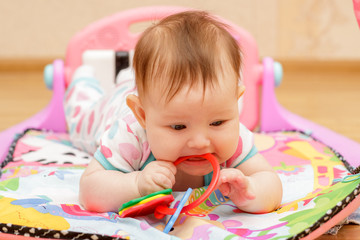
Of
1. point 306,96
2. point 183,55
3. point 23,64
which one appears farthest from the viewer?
point 23,64

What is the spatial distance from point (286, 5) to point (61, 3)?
3.84 ft

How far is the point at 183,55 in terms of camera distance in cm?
64

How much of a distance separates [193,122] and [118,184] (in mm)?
151

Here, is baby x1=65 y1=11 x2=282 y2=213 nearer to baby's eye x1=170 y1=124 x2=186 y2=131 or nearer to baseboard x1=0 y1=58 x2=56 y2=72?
baby's eye x1=170 y1=124 x2=186 y2=131

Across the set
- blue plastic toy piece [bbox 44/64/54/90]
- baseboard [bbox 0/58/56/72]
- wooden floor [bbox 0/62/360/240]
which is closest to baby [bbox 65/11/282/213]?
blue plastic toy piece [bbox 44/64/54/90]

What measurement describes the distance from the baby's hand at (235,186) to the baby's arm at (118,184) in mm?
69

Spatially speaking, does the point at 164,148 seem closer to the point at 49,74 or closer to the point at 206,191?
the point at 206,191

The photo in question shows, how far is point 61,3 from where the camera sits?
103 inches

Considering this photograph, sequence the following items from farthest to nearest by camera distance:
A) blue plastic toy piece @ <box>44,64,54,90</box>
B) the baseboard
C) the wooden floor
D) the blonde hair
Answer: the baseboard
the wooden floor
blue plastic toy piece @ <box>44,64,54,90</box>
the blonde hair

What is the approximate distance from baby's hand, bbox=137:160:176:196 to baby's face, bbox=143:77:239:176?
0.01m

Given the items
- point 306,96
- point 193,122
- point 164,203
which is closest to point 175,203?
point 164,203

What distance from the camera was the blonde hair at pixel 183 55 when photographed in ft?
2.10

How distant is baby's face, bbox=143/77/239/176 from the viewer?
25.3 inches

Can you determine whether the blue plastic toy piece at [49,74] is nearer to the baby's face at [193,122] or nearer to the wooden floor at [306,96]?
the wooden floor at [306,96]
